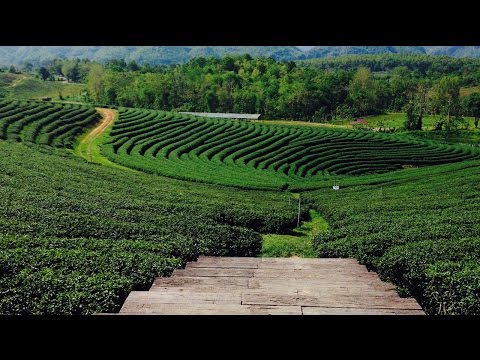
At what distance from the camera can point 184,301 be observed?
7340 millimetres

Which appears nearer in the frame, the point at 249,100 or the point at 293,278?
the point at 293,278

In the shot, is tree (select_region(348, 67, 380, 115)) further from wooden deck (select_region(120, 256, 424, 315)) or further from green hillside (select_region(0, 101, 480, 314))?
wooden deck (select_region(120, 256, 424, 315))

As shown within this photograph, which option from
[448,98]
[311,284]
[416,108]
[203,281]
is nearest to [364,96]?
[416,108]

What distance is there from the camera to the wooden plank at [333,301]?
7.29 metres

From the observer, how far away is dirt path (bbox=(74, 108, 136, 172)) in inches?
1586

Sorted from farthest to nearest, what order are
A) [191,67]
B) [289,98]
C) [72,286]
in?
1. [191,67]
2. [289,98]
3. [72,286]

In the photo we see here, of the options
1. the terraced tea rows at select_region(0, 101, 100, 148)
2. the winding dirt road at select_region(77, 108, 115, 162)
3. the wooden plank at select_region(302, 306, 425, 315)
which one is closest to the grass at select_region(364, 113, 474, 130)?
the winding dirt road at select_region(77, 108, 115, 162)

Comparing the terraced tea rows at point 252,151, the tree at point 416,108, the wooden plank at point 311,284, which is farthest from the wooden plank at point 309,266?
the tree at point 416,108

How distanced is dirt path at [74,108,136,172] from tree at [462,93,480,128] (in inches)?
2425
